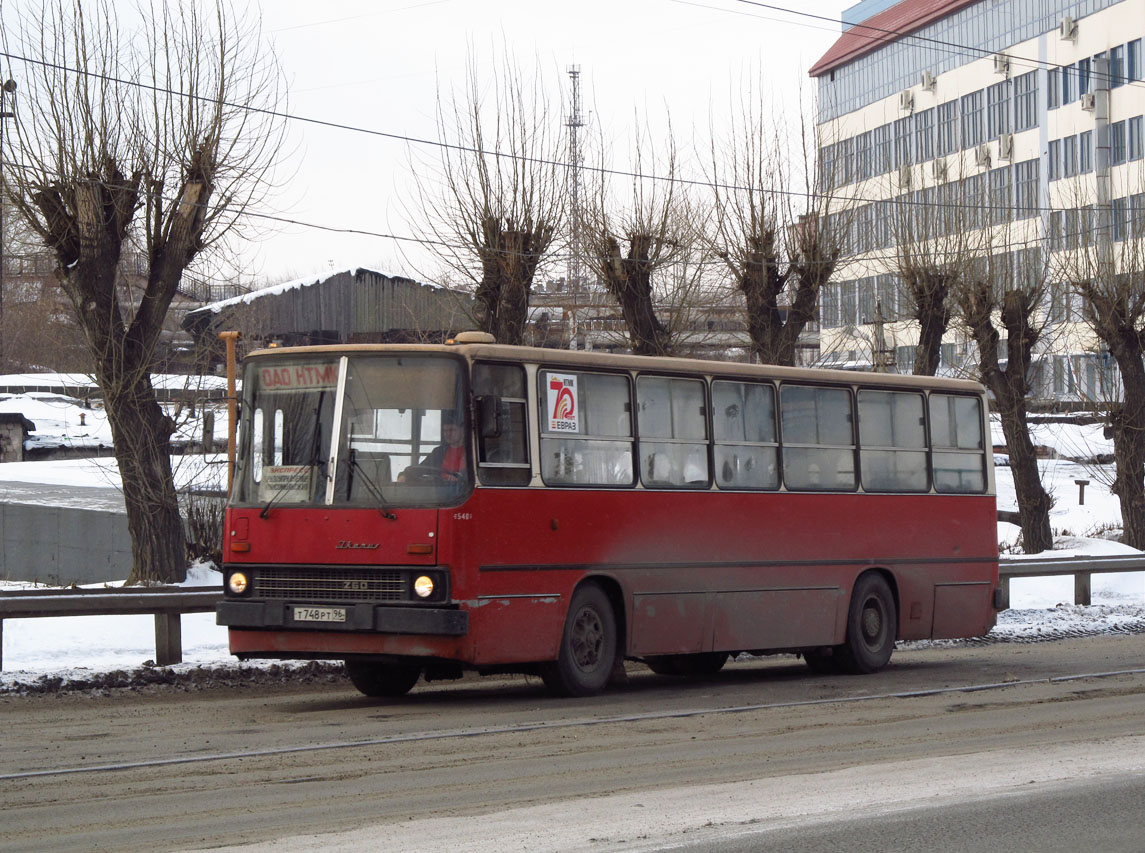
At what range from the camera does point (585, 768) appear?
353 inches

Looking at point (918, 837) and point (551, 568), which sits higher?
point (551, 568)

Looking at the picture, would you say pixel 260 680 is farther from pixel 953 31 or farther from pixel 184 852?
pixel 953 31

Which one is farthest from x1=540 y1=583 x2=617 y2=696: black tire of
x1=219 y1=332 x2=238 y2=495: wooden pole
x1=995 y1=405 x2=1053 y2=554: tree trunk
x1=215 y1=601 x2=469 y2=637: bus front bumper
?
x1=995 y1=405 x2=1053 y2=554: tree trunk

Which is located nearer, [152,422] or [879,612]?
[879,612]

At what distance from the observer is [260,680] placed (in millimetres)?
14445

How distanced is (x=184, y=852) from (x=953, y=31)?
237ft

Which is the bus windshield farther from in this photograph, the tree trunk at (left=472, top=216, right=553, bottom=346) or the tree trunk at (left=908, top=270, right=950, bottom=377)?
the tree trunk at (left=908, top=270, right=950, bottom=377)

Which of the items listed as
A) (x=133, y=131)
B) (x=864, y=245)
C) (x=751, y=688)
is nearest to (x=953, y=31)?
(x=864, y=245)

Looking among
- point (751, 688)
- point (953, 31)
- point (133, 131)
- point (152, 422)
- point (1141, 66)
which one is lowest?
point (751, 688)

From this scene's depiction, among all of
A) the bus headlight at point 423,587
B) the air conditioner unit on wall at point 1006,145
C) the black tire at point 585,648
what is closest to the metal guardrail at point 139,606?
the bus headlight at point 423,587

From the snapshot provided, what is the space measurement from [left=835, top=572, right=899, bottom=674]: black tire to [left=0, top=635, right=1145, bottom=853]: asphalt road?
4.83 feet

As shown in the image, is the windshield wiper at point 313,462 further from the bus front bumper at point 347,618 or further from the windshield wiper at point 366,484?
the bus front bumper at point 347,618

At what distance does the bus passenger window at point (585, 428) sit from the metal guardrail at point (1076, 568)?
9.65m

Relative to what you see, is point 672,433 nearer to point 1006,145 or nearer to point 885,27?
point 1006,145
